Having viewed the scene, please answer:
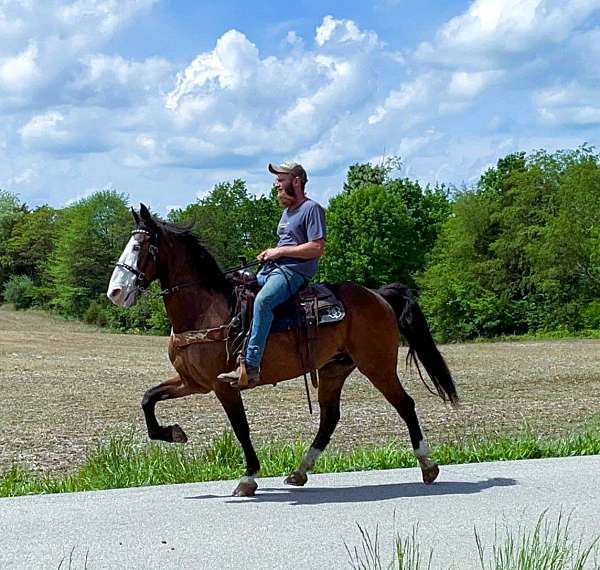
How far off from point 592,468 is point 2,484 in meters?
5.24

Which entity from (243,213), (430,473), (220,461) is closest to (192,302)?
(220,461)

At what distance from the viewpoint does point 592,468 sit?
867cm

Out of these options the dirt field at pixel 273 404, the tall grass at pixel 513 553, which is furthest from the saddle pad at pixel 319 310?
the dirt field at pixel 273 404

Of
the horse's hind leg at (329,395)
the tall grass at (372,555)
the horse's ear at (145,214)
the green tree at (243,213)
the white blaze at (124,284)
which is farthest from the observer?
the green tree at (243,213)

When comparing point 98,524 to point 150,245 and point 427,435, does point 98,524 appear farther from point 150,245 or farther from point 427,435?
point 427,435

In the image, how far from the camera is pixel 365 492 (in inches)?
309

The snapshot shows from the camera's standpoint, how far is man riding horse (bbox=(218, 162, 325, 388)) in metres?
7.67

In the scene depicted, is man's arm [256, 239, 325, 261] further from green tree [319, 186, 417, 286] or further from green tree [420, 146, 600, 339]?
green tree [319, 186, 417, 286]

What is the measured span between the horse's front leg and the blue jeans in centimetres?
36

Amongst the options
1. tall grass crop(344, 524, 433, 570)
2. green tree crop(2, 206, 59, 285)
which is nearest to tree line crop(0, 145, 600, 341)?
green tree crop(2, 206, 59, 285)

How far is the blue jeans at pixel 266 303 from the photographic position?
767cm

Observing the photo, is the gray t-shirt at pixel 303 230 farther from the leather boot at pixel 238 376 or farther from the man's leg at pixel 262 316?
the leather boot at pixel 238 376

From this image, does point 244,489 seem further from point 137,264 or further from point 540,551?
point 540,551

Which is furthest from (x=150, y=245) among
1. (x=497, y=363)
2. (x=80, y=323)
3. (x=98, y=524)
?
(x=80, y=323)
